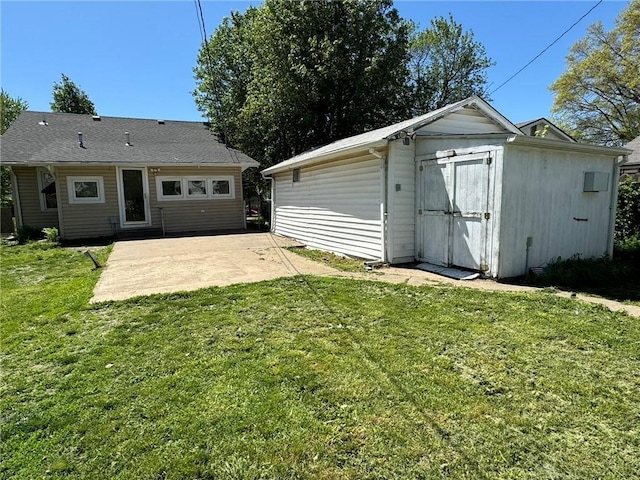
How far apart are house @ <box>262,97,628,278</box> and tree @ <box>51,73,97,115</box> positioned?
96.1 ft

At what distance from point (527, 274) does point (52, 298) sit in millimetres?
7322

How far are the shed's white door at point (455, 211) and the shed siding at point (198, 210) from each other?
932 cm

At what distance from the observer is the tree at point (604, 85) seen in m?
22.1

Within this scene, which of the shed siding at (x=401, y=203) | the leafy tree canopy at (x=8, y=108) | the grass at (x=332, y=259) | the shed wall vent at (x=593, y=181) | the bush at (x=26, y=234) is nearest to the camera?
the shed wall vent at (x=593, y=181)

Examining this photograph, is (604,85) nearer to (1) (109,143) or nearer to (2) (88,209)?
(1) (109,143)

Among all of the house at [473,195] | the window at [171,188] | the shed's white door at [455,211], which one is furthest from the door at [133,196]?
the shed's white door at [455,211]

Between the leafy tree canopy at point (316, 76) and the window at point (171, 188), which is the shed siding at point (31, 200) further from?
the leafy tree canopy at point (316, 76)

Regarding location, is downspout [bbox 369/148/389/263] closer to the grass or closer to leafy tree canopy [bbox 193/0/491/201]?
the grass

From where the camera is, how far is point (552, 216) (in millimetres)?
6156

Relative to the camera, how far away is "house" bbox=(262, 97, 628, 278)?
569 centimetres

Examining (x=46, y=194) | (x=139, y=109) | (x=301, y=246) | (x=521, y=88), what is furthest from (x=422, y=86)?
(x=46, y=194)

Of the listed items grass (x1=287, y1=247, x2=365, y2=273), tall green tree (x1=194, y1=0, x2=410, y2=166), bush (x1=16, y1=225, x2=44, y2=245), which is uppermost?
tall green tree (x1=194, y1=0, x2=410, y2=166)

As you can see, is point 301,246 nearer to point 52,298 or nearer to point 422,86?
point 52,298

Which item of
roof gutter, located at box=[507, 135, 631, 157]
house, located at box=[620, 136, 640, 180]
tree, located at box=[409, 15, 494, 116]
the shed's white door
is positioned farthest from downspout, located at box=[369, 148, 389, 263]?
tree, located at box=[409, 15, 494, 116]
